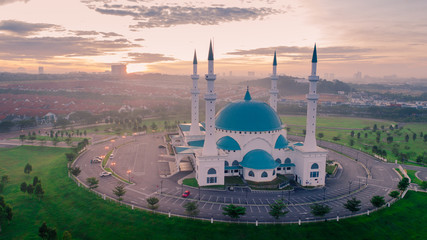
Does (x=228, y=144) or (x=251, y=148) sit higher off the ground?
(x=228, y=144)

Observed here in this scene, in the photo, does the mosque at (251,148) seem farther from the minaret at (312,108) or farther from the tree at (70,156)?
the tree at (70,156)

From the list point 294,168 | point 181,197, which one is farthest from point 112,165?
point 294,168

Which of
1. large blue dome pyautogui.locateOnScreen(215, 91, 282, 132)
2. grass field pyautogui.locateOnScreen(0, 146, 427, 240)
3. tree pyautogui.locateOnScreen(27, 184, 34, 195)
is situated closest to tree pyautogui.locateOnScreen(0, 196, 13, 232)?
grass field pyautogui.locateOnScreen(0, 146, 427, 240)

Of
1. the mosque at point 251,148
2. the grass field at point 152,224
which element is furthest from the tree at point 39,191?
the mosque at point 251,148

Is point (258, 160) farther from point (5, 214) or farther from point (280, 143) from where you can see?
point (5, 214)

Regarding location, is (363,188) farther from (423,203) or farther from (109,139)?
(109,139)

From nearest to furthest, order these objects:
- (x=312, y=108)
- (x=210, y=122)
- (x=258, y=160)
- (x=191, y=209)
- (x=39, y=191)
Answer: (x=191, y=209), (x=39, y=191), (x=210, y=122), (x=258, y=160), (x=312, y=108)

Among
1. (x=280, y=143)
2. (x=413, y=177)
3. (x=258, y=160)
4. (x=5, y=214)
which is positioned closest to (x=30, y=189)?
(x=5, y=214)

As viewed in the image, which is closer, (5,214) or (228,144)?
(5,214)
